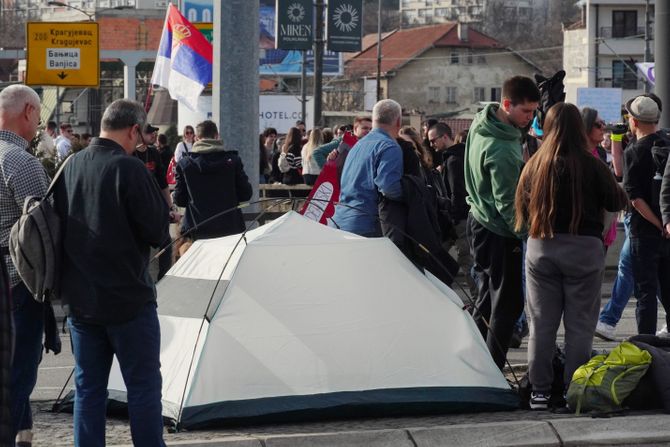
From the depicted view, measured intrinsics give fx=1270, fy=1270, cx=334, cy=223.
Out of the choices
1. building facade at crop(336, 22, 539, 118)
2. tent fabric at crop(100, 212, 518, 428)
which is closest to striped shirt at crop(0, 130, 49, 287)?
tent fabric at crop(100, 212, 518, 428)

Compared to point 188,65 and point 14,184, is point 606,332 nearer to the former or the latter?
point 14,184

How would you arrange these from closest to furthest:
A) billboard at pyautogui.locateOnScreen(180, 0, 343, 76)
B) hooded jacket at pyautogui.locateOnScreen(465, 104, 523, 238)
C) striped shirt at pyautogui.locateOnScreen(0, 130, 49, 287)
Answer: striped shirt at pyautogui.locateOnScreen(0, 130, 49, 287) < hooded jacket at pyautogui.locateOnScreen(465, 104, 523, 238) < billboard at pyautogui.locateOnScreen(180, 0, 343, 76)

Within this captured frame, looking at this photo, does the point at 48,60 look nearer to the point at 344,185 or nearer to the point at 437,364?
the point at 344,185

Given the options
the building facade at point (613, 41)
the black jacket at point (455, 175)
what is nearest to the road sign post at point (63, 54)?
the black jacket at point (455, 175)

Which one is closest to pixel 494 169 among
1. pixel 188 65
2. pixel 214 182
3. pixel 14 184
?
pixel 14 184

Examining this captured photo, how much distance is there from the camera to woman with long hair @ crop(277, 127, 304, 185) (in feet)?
61.2

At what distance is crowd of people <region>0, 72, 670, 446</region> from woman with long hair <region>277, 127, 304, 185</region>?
294 inches

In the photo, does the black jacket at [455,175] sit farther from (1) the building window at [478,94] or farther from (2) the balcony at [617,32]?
(1) the building window at [478,94]

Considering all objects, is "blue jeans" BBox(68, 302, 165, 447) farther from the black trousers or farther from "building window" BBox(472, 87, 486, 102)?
"building window" BBox(472, 87, 486, 102)

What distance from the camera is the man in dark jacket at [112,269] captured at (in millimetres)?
5473

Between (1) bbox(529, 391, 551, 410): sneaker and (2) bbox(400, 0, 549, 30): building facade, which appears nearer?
(1) bbox(529, 391, 551, 410): sneaker

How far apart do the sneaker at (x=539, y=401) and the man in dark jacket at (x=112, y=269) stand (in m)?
2.36

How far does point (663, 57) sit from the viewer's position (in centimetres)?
1253

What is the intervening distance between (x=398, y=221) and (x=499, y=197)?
1.18 m
